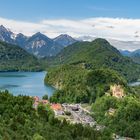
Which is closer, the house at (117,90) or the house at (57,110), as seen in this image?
the house at (57,110)

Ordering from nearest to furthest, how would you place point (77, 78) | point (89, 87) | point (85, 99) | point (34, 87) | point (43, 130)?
point (43, 130)
point (85, 99)
point (89, 87)
point (77, 78)
point (34, 87)

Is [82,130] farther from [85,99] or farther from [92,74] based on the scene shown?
[92,74]

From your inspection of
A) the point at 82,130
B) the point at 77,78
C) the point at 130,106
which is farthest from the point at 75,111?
the point at 77,78

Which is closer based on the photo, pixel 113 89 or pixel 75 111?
pixel 75 111

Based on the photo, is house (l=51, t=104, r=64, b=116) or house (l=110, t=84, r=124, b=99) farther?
house (l=110, t=84, r=124, b=99)

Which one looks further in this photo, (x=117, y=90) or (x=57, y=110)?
(x=117, y=90)

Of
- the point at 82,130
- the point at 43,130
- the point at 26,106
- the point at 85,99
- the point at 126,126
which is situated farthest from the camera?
the point at 85,99

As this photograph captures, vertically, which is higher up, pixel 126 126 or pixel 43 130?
pixel 43 130

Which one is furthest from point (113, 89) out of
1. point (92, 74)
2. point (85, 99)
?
point (92, 74)

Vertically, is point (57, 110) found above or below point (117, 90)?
below

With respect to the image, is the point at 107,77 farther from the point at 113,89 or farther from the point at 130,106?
the point at 130,106
